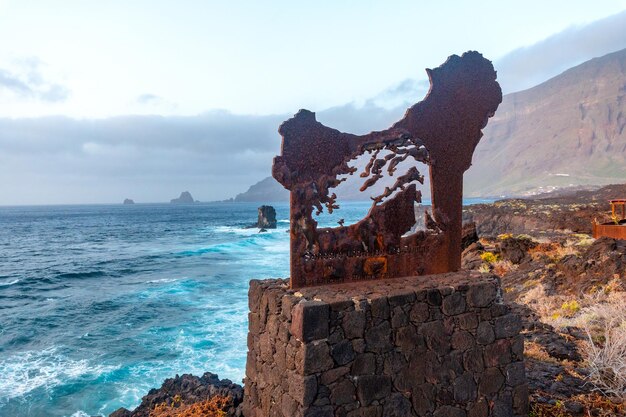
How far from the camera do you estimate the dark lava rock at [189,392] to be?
6.93 m

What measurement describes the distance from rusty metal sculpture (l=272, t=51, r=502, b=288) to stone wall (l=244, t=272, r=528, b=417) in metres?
0.29

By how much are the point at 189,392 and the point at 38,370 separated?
767 cm

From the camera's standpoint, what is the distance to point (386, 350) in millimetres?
4566

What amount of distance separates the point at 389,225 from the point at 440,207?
0.81 metres

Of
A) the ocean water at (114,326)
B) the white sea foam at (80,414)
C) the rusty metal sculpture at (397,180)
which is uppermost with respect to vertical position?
the rusty metal sculpture at (397,180)

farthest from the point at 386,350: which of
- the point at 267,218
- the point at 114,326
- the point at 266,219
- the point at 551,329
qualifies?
the point at 267,218

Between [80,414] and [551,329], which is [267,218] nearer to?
[80,414]

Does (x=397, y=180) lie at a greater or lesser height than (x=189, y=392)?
greater

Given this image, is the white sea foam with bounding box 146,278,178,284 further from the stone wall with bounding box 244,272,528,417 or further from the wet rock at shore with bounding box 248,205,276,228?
the wet rock at shore with bounding box 248,205,276,228

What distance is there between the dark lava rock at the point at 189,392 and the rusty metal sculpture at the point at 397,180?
3.06 meters

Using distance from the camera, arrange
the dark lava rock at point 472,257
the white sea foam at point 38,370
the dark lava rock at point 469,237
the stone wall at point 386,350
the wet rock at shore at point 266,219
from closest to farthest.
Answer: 1. the stone wall at point 386,350
2. the white sea foam at point 38,370
3. the dark lava rock at point 472,257
4. the dark lava rock at point 469,237
5. the wet rock at shore at point 266,219

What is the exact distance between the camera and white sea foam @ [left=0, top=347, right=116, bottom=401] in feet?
36.8

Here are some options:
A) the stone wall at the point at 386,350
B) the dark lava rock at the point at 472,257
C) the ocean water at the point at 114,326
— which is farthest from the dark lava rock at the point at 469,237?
the stone wall at the point at 386,350

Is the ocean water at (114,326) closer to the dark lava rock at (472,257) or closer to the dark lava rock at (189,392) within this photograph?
the dark lava rock at (189,392)
